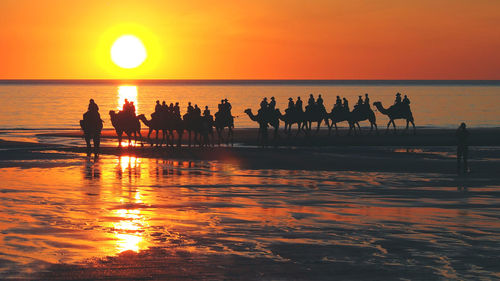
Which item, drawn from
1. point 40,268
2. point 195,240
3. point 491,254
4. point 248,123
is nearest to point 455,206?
point 491,254

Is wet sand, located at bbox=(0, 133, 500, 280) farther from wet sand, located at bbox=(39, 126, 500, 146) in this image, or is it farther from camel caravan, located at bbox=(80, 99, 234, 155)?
wet sand, located at bbox=(39, 126, 500, 146)

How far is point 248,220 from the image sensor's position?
1527 cm

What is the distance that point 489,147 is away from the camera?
119 ft

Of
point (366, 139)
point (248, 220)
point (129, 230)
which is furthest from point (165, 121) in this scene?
point (129, 230)

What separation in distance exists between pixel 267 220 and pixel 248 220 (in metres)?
0.33

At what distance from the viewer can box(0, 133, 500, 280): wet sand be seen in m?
11.2

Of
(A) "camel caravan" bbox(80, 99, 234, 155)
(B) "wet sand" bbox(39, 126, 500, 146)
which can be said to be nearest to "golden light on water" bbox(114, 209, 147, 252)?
(A) "camel caravan" bbox(80, 99, 234, 155)

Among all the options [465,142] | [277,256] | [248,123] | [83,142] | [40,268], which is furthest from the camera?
[248,123]

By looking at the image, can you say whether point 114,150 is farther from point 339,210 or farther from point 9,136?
point 339,210

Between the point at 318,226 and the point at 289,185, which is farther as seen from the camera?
the point at 289,185

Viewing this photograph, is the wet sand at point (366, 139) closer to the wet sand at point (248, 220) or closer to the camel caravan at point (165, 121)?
the camel caravan at point (165, 121)

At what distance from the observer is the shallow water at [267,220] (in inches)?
464

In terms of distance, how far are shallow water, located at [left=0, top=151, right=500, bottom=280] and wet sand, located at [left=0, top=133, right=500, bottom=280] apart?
0.02 m

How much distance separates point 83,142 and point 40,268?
2944 cm
